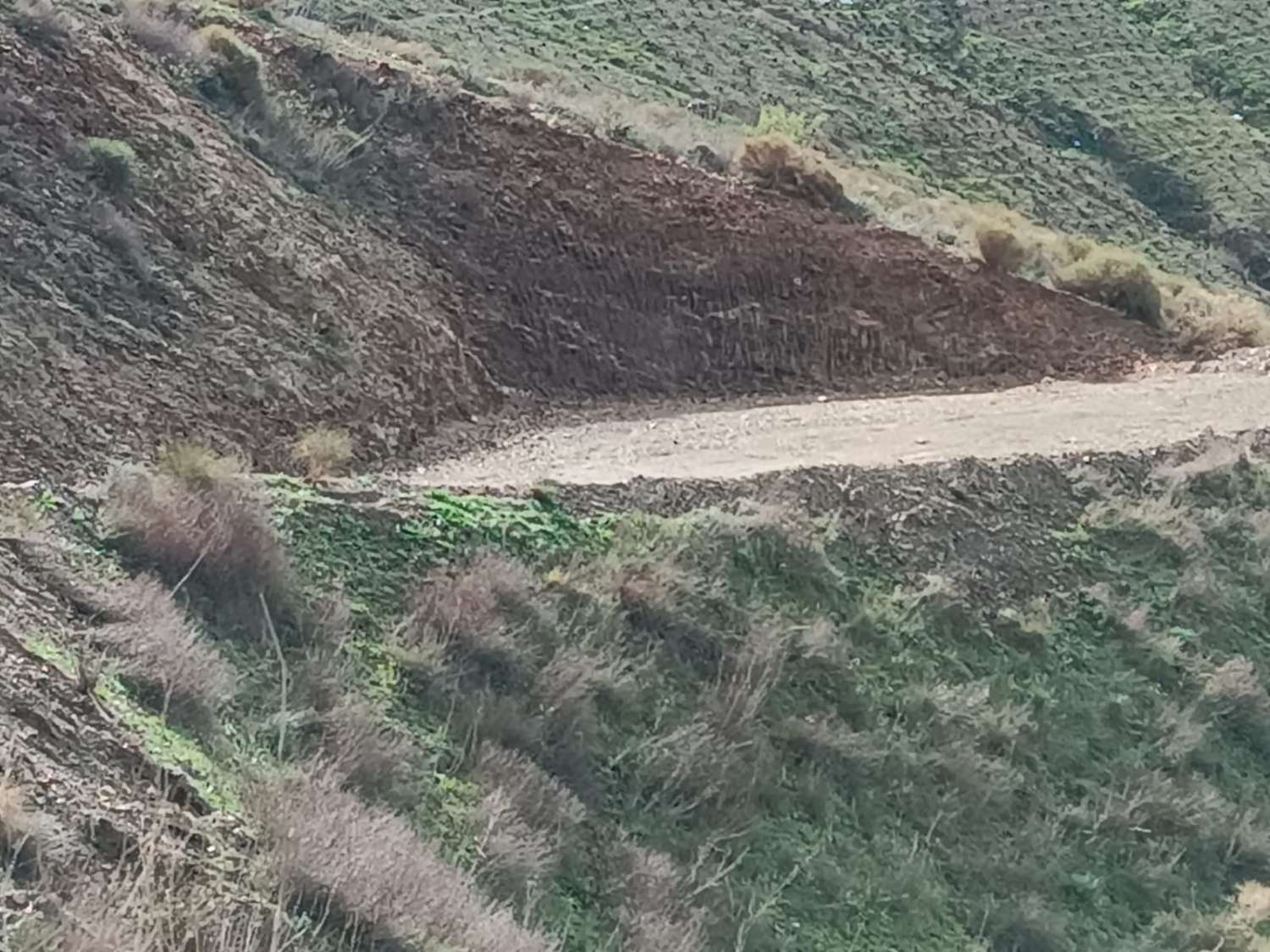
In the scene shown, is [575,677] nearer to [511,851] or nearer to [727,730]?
[727,730]

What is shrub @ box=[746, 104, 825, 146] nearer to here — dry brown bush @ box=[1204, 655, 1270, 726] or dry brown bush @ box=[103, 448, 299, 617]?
dry brown bush @ box=[1204, 655, 1270, 726]

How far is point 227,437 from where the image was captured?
11.5 m

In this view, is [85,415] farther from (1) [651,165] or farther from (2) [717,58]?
(2) [717,58]

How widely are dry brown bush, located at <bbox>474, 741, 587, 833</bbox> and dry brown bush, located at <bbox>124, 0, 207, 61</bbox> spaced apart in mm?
9427

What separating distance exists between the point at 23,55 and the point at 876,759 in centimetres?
866

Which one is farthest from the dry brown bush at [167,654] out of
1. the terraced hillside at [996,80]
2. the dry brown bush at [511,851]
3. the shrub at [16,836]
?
the terraced hillside at [996,80]

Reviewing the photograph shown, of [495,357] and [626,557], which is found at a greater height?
[626,557]

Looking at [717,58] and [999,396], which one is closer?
[999,396]

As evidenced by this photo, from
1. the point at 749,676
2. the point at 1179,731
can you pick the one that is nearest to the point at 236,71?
the point at 749,676

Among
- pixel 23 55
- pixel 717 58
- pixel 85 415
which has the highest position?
pixel 23 55

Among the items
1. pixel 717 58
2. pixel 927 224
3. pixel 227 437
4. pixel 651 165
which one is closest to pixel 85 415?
pixel 227 437

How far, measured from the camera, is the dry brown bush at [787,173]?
65.6ft

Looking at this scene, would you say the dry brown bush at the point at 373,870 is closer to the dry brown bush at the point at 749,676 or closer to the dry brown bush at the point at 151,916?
the dry brown bush at the point at 151,916

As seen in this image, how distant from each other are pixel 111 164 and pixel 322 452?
3059 mm
